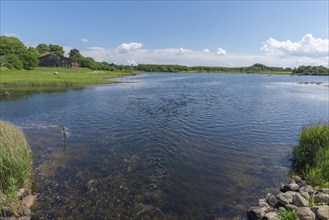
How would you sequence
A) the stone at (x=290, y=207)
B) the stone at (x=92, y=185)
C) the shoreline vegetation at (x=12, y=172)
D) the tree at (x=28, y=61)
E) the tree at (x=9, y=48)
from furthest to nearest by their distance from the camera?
1. the tree at (x=9, y=48)
2. the tree at (x=28, y=61)
3. the stone at (x=92, y=185)
4. the shoreline vegetation at (x=12, y=172)
5. the stone at (x=290, y=207)

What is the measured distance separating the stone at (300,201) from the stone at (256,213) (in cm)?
158

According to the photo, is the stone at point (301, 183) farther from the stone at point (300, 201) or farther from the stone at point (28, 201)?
the stone at point (28, 201)

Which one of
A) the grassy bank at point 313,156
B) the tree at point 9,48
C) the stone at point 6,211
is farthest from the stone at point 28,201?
the tree at point 9,48

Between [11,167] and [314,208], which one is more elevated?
[11,167]

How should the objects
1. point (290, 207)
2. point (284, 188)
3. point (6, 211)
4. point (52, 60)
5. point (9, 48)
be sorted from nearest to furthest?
point (290, 207)
point (6, 211)
point (284, 188)
point (9, 48)
point (52, 60)

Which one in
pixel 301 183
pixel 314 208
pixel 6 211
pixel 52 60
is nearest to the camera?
pixel 314 208

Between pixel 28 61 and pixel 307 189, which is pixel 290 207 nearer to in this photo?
pixel 307 189

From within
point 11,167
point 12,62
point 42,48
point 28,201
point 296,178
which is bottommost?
point 28,201

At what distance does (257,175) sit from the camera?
15.6m

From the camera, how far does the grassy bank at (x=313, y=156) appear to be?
45.0 ft

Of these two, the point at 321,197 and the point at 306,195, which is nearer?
the point at 321,197

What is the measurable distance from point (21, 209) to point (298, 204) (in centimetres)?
1365

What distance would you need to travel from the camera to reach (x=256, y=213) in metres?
10.8

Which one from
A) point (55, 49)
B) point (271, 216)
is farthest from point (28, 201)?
point (55, 49)
